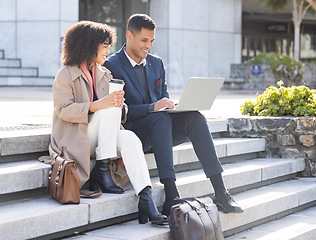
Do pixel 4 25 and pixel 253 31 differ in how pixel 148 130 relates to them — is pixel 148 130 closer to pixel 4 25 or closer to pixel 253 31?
pixel 4 25

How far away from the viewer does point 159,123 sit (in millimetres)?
4684

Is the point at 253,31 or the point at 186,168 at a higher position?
the point at 253,31

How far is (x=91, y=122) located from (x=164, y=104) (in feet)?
1.97

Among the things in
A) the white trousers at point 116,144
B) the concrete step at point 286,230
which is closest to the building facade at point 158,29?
the concrete step at point 286,230

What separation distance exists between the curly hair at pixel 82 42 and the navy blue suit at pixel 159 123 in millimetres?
528

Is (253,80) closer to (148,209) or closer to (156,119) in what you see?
(156,119)

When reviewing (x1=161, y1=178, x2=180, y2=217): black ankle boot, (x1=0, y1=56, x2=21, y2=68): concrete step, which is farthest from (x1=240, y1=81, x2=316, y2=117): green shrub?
(x1=0, y1=56, x2=21, y2=68): concrete step

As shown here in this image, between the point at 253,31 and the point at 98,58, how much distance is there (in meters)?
25.3

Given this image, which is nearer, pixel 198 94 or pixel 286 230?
pixel 198 94

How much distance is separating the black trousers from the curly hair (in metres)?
0.65

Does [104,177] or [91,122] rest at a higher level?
[91,122]

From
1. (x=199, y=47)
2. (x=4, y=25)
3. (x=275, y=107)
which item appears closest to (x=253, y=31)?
(x=199, y=47)

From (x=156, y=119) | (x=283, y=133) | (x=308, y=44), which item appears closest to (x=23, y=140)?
(x=156, y=119)

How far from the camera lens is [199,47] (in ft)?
71.7
